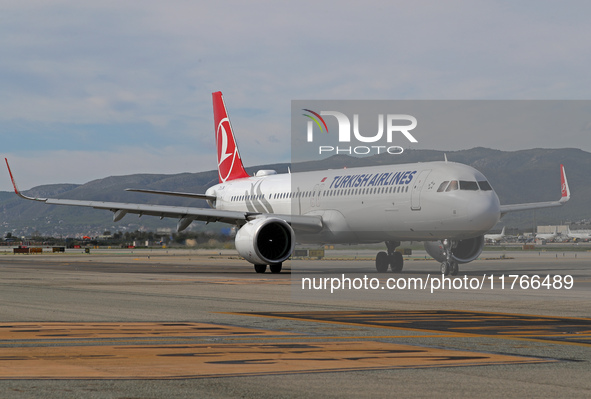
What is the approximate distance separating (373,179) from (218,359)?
23.7m

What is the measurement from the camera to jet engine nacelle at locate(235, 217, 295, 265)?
31.2 metres

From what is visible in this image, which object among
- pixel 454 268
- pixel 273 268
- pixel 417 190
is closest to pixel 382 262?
pixel 273 268

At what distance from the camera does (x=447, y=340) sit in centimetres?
1145

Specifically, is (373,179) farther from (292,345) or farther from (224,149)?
(292,345)

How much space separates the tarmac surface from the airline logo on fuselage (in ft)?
35.4

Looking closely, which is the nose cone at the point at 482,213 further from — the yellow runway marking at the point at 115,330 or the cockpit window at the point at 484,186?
the yellow runway marking at the point at 115,330

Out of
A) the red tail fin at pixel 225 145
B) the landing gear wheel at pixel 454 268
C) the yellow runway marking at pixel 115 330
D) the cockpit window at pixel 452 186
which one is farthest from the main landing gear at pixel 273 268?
the yellow runway marking at pixel 115 330

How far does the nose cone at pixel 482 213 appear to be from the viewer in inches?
1113

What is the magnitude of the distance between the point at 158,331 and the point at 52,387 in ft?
15.6

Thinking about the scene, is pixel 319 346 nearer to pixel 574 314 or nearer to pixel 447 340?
pixel 447 340

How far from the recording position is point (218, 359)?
9.47m

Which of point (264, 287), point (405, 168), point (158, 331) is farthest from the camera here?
point (405, 168)

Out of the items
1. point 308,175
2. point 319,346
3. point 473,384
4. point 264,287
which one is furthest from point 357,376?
point 308,175

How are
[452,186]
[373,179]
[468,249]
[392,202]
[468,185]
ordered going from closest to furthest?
[468,185]
[452,186]
[392,202]
[468,249]
[373,179]
